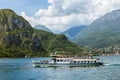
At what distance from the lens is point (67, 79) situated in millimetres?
109000

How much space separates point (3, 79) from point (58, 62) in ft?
249

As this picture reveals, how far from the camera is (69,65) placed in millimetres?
186375

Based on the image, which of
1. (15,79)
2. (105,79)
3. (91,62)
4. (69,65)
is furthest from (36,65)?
(105,79)

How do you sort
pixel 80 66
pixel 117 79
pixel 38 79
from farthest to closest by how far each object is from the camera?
1. pixel 80 66
2. pixel 38 79
3. pixel 117 79

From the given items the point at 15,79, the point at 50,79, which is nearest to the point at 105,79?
the point at 50,79

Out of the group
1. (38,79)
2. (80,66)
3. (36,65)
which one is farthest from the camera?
(36,65)

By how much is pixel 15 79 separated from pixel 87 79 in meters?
27.8

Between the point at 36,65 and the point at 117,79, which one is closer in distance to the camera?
the point at 117,79

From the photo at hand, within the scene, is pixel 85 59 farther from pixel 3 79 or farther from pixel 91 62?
pixel 3 79

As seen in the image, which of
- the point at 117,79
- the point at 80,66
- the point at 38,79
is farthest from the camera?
the point at 80,66

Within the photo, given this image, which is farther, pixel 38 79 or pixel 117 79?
pixel 38 79

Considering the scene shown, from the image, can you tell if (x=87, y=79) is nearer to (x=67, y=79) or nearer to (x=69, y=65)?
(x=67, y=79)

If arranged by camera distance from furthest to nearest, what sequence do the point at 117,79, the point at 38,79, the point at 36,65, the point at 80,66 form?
1. the point at 36,65
2. the point at 80,66
3. the point at 38,79
4. the point at 117,79

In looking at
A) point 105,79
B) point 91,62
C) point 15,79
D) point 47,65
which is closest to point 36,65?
point 47,65
